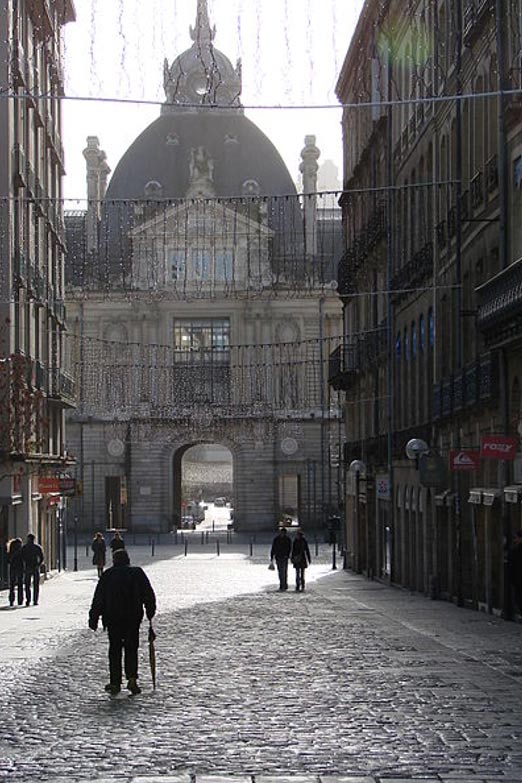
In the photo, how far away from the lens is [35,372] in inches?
1861

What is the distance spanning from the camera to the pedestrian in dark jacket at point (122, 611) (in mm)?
16406

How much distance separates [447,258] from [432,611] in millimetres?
8053

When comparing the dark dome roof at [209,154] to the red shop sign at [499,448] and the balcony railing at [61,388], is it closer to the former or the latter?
the balcony railing at [61,388]

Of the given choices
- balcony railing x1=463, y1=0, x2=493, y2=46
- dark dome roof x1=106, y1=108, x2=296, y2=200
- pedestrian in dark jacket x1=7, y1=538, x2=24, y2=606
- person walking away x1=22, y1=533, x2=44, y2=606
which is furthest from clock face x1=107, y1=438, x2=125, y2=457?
balcony railing x1=463, y1=0, x2=493, y2=46

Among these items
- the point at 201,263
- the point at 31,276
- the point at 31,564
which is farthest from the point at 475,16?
the point at 201,263

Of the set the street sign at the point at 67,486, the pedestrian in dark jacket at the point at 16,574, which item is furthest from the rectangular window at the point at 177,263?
the pedestrian in dark jacket at the point at 16,574

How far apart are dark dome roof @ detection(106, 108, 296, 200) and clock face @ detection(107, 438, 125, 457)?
15.6 m

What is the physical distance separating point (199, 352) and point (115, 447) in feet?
23.0

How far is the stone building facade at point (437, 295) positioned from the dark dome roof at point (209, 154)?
47.1 metres

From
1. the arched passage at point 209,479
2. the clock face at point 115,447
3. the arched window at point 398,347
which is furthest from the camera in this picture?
the arched passage at point 209,479

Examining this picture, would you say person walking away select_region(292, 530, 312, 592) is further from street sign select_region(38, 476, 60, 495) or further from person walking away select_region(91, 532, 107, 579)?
street sign select_region(38, 476, 60, 495)

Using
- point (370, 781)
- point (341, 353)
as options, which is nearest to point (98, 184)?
point (341, 353)

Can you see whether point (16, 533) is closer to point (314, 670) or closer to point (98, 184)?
point (314, 670)

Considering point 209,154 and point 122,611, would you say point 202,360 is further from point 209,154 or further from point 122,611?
point 122,611
